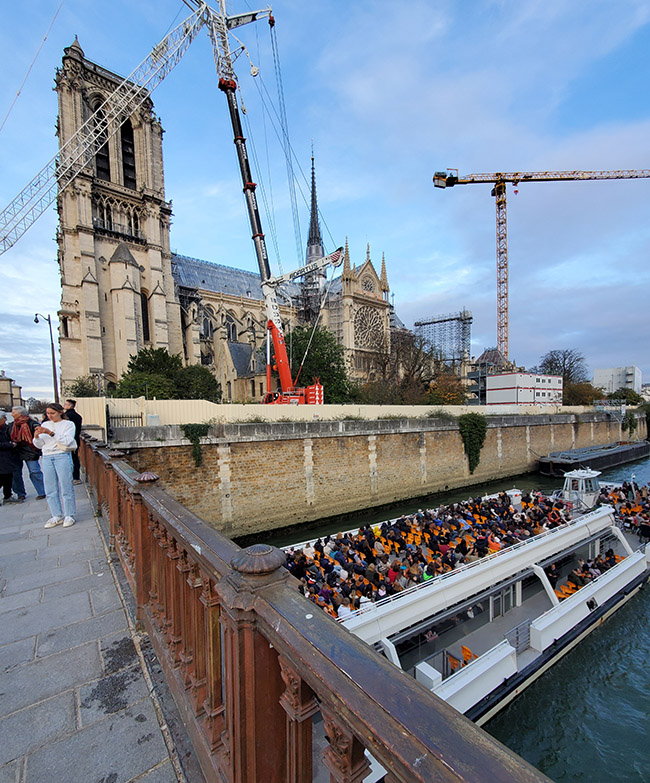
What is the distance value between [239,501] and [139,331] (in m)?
21.8

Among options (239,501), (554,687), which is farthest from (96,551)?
(239,501)

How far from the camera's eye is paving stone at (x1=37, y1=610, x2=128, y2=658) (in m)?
2.45

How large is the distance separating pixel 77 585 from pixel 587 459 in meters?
28.1

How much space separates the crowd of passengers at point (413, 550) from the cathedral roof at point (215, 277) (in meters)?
33.8

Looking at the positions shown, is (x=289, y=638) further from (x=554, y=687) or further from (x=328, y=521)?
(x=328, y=521)

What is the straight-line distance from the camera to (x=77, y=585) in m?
3.29

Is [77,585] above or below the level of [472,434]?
above

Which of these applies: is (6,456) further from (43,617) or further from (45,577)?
(43,617)

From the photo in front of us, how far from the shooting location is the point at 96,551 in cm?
404

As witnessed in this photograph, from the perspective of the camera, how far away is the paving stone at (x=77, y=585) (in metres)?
3.17

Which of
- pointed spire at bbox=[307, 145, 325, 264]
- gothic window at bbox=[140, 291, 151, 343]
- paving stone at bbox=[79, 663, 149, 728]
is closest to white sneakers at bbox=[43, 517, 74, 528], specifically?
paving stone at bbox=[79, 663, 149, 728]

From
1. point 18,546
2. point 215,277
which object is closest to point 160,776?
point 18,546

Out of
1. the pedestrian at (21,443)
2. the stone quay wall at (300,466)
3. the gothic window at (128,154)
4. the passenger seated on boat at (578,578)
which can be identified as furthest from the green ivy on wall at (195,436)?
the gothic window at (128,154)

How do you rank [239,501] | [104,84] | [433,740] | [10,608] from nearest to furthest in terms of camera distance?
[433,740], [10,608], [239,501], [104,84]
